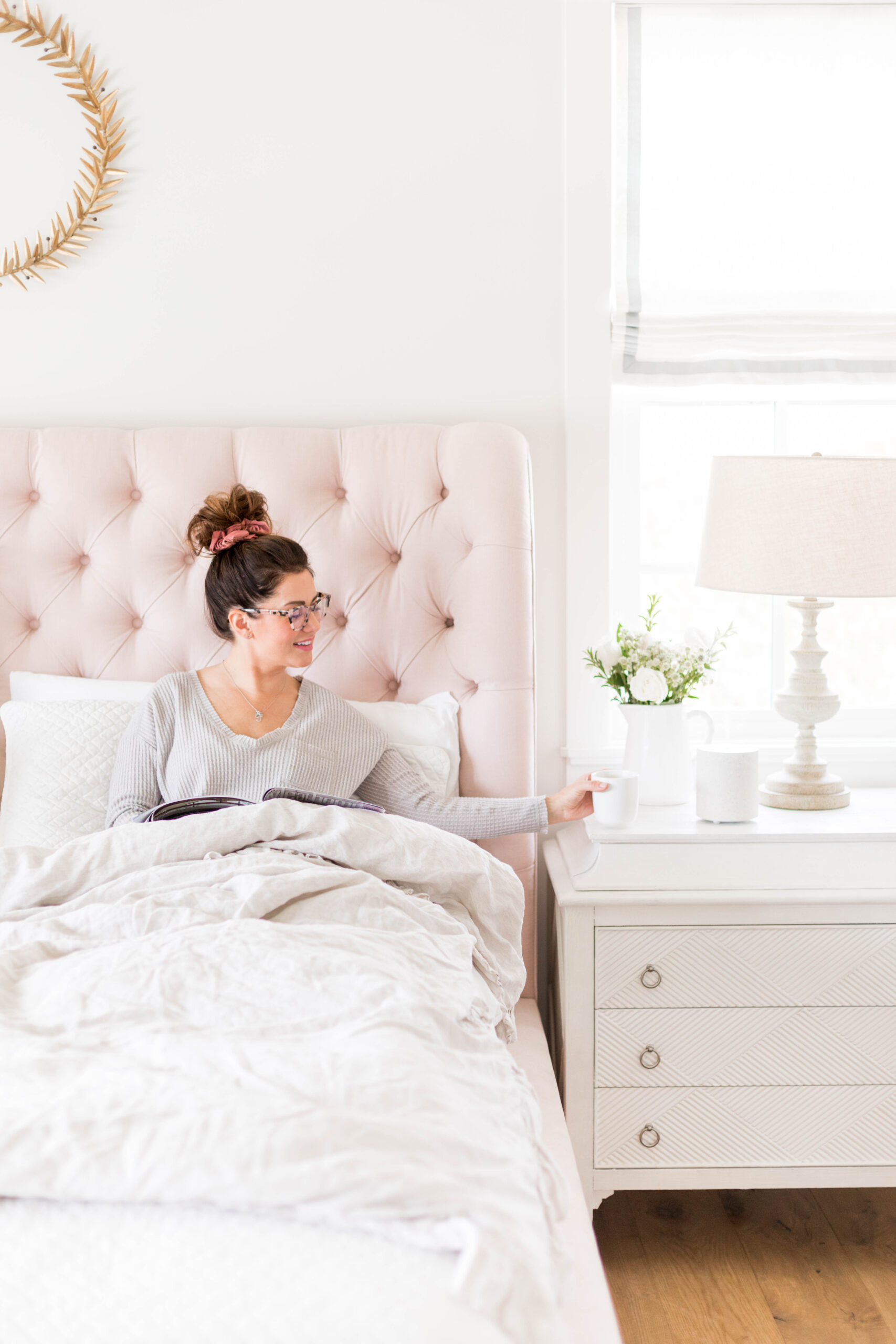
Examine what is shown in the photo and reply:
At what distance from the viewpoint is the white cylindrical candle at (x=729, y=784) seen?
67.6 inches

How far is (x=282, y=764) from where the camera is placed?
5.64ft

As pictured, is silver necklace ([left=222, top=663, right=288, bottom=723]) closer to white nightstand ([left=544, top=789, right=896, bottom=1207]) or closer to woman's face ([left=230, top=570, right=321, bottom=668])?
woman's face ([left=230, top=570, right=321, bottom=668])

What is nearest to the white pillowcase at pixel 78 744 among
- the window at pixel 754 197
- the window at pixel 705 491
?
the window at pixel 705 491

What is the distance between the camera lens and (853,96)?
2.00 m

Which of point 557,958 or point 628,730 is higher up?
point 628,730

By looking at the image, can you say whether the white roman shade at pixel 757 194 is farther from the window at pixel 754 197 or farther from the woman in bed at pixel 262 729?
the woman in bed at pixel 262 729

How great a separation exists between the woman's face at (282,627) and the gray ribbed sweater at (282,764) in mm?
94

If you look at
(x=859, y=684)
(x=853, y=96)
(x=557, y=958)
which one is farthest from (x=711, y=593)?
(x=853, y=96)

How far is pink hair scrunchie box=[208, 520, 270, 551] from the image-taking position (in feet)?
5.81

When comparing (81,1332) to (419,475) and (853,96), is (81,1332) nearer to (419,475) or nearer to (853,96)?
(419,475)

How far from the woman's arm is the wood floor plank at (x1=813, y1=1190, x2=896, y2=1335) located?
87cm

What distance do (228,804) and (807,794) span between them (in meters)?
1.00

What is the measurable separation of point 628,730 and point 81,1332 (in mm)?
1380

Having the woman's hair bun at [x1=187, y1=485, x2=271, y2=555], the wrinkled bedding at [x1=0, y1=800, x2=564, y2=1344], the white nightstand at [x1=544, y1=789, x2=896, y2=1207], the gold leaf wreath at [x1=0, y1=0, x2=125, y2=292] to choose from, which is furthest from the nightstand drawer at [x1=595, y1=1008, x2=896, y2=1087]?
the gold leaf wreath at [x1=0, y1=0, x2=125, y2=292]
